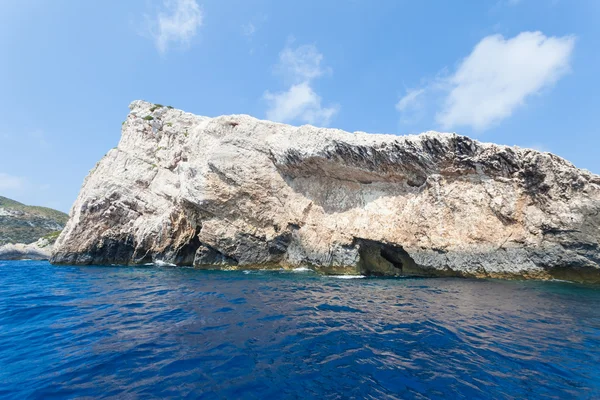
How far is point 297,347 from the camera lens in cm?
735

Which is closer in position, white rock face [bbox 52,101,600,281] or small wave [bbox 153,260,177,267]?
white rock face [bbox 52,101,600,281]

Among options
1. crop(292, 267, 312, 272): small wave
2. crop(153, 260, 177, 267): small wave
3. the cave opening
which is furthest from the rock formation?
the cave opening

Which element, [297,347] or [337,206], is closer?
[297,347]

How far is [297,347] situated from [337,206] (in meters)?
20.5

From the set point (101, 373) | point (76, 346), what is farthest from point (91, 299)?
point (101, 373)

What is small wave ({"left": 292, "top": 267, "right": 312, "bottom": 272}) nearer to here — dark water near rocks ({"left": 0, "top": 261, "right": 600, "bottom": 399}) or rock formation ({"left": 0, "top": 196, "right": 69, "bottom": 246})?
dark water near rocks ({"left": 0, "top": 261, "right": 600, "bottom": 399})

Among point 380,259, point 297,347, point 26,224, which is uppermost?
point 26,224

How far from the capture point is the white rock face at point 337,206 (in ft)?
63.5

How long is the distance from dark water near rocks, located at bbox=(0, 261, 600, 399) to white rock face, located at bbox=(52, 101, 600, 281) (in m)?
7.49

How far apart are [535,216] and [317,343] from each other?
1923 centimetres

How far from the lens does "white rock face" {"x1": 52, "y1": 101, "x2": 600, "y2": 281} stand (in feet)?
63.5

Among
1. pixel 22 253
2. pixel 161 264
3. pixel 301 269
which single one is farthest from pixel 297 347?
pixel 22 253

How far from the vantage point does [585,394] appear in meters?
5.44

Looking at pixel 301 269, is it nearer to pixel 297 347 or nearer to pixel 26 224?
pixel 297 347
